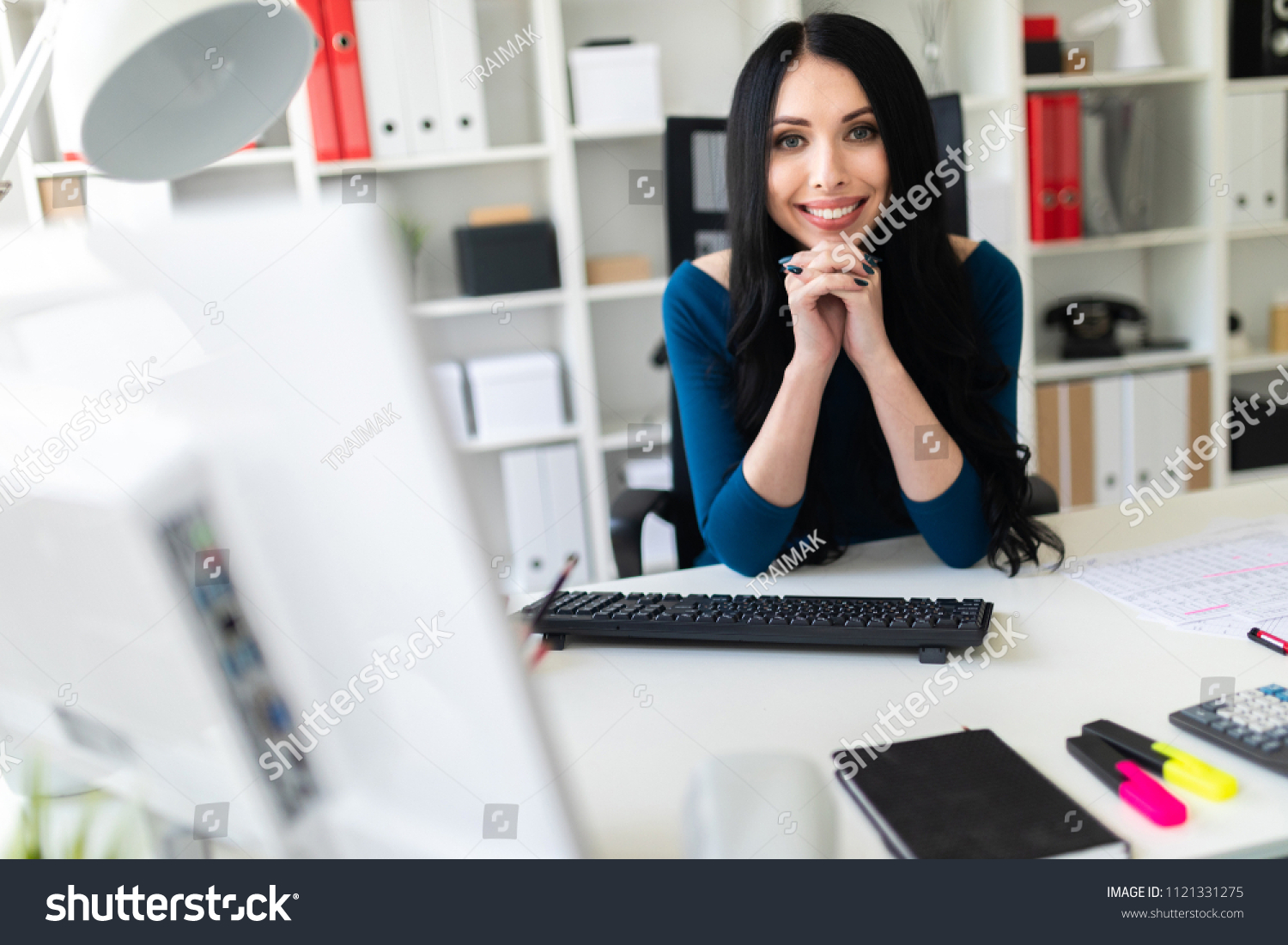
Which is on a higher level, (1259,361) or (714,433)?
(714,433)

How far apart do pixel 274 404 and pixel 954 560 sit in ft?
3.17

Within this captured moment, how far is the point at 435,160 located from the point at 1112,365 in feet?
6.47

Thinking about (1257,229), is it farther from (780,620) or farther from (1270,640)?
(780,620)

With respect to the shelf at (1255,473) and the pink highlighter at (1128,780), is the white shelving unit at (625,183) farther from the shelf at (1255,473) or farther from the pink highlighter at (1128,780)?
the pink highlighter at (1128,780)

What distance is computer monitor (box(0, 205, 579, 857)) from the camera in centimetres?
37

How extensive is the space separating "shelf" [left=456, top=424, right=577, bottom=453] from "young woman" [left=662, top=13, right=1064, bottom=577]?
1.22 m

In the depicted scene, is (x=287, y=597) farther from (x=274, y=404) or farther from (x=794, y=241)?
(x=794, y=241)

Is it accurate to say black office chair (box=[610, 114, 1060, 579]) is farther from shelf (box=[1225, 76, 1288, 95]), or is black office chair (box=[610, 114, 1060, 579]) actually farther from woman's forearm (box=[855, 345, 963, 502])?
shelf (box=[1225, 76, 1288, 95])

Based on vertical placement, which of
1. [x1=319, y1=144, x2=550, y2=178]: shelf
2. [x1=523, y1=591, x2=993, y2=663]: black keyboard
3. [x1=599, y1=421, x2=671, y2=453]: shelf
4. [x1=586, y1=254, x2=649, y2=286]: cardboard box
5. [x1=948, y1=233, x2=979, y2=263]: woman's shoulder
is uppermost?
[x1=319, y1=144, x2=550, y2=178]: shelf

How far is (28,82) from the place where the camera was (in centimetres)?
73
